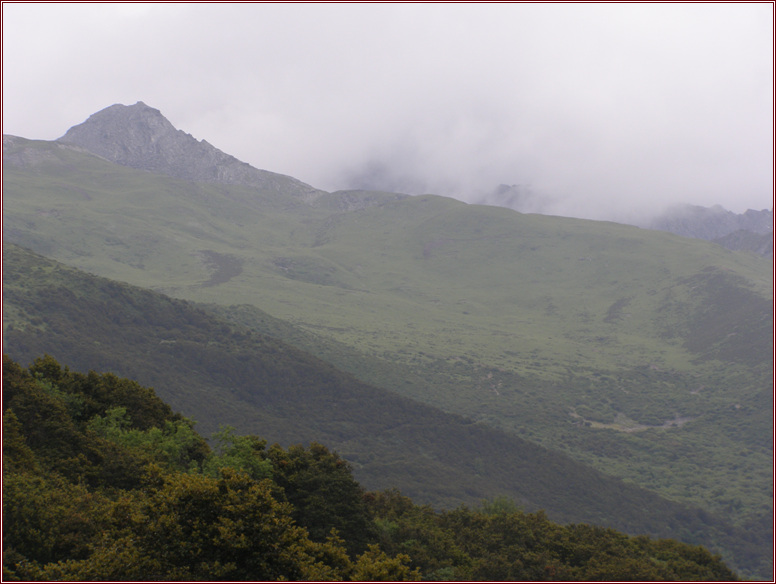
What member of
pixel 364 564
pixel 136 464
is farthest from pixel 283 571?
pixel 136 464

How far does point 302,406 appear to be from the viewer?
377 ft

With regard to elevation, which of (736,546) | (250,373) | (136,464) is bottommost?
(736,546)

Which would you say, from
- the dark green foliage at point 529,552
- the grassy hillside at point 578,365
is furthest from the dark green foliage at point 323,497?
the grassy hillside at point 578,365

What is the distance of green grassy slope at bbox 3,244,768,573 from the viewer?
94000 millimetres

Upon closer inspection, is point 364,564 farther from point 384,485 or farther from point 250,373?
point 250,373

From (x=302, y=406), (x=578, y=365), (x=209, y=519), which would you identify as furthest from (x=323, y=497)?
(x=578, y=365)

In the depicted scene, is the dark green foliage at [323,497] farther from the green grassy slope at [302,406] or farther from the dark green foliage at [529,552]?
the green grassy slope at [302,406]

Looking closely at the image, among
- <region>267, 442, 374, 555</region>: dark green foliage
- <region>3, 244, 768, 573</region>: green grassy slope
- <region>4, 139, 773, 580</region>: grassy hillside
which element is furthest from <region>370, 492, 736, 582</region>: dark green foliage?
<region>4, 139, 773, 580</region>: grassy hillside

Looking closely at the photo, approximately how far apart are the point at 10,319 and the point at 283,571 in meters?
94.9

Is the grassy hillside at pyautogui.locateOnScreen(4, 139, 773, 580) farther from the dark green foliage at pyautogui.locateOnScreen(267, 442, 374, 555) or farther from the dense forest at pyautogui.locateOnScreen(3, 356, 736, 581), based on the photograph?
the dark green foliage at pyautogui.locateOnScreen(267, 442, 374, 555)

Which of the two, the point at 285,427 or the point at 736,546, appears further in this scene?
the point at 285,427

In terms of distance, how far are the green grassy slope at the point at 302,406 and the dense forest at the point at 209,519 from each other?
54780 millimetres

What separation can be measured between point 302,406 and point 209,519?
100142 millimetres

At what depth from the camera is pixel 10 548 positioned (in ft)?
58.0
